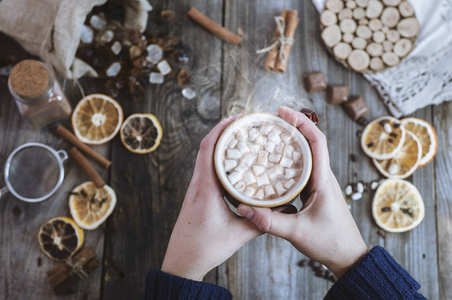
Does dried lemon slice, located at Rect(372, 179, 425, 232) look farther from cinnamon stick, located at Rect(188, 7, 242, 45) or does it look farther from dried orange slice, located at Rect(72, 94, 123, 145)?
dried orange slice, located at Rect(72, 94, 123, 145)

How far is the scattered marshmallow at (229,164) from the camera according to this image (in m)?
1.02

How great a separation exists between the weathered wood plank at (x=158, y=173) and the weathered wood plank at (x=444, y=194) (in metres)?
0.92

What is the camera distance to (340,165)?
1643mm

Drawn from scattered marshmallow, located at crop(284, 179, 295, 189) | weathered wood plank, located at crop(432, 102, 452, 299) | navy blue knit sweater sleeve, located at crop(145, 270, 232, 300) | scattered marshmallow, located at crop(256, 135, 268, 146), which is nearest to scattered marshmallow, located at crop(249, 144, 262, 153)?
scattered marshmallow, located at crop(256, 135, 268, 146)

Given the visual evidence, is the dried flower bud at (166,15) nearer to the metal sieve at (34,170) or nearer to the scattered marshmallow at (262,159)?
the metal sieve at (34,170)

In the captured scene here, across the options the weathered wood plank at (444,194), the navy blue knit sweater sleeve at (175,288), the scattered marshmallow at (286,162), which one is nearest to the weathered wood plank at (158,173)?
the navy blue knit sweater sleeve at (175,288)

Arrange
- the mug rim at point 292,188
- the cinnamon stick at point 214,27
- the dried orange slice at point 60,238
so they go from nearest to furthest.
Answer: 1. the mug rim at point 292,188
2. the dried orange slice at point 60,238
3. the cinnamon stick at point 214,27

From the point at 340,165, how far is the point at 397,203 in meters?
0.26

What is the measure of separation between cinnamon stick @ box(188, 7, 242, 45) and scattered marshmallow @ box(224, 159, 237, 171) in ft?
2.56

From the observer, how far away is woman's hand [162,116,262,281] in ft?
3.44

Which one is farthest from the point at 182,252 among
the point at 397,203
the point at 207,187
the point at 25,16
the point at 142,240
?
the point at 25,16

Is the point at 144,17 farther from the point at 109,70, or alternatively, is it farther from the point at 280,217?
the point at 280,217

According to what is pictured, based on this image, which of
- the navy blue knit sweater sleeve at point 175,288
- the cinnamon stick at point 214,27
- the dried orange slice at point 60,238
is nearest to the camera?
the navy blue knit sweater sleeve at point 175,288

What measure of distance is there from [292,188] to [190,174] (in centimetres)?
70
